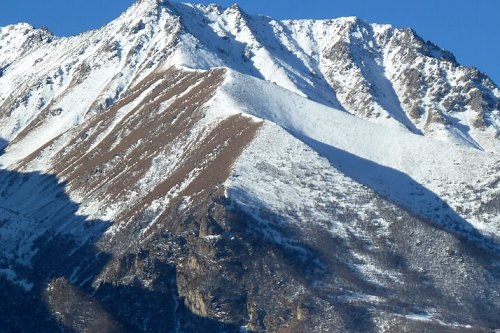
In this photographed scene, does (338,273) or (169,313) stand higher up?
(338,273)

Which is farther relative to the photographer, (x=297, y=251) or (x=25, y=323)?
(x=297, y=251)

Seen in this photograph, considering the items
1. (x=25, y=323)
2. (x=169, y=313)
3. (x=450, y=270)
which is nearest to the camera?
(x=25, y=323)

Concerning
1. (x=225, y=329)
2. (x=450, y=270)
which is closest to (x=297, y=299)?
(x=225, y=329)

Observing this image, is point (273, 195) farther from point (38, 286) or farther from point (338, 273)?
point (38, 286)

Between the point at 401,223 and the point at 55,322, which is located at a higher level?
the point at 401,223

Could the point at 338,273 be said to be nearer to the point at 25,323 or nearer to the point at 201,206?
the point at 201,206

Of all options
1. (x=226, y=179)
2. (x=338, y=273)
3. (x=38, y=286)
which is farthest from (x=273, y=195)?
(x=38, y=286)

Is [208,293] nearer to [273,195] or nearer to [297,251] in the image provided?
[297,251]

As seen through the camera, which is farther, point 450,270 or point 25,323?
point 450,270

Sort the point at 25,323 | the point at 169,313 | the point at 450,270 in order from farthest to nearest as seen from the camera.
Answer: the point at 450,270
the point at 169,313
the point at 25,323
